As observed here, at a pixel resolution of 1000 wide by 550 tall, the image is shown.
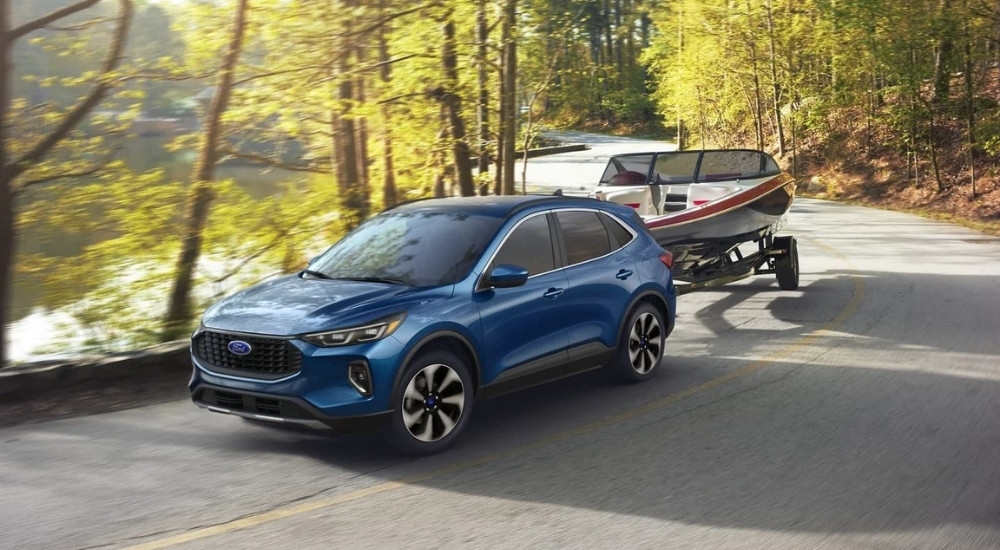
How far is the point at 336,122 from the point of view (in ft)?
55.1

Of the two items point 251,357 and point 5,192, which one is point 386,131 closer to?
point 5,192

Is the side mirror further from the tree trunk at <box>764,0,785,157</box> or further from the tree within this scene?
the tree trunk at <box>764,0,785,157</box>

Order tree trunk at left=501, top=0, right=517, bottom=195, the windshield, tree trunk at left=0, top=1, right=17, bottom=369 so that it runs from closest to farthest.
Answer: the windshield
tree trunk at left=0, top=1, right=17, bottom=369
tree trunk at left=501, top=0, right=517, bottom=195

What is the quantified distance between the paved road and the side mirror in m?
1.11

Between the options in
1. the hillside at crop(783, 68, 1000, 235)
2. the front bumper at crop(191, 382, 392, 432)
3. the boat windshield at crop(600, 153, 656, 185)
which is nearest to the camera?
the front bumper at crop(191, 382, 392, 432)

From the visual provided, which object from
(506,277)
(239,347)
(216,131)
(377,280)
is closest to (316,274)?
(377,280)

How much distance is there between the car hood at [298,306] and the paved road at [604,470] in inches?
35.4

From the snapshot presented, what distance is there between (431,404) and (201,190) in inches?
267

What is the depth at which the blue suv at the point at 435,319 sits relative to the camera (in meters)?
6.57

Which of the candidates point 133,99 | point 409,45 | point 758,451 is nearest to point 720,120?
point 409,45

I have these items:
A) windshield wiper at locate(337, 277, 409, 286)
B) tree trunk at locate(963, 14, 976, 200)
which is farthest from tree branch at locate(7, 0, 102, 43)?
tree trunk at locate(963, 14, 976, 200)

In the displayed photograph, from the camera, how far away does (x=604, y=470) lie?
6.57m

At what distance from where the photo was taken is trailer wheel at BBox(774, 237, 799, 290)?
1400 centimetres

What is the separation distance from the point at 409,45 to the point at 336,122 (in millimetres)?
1972
